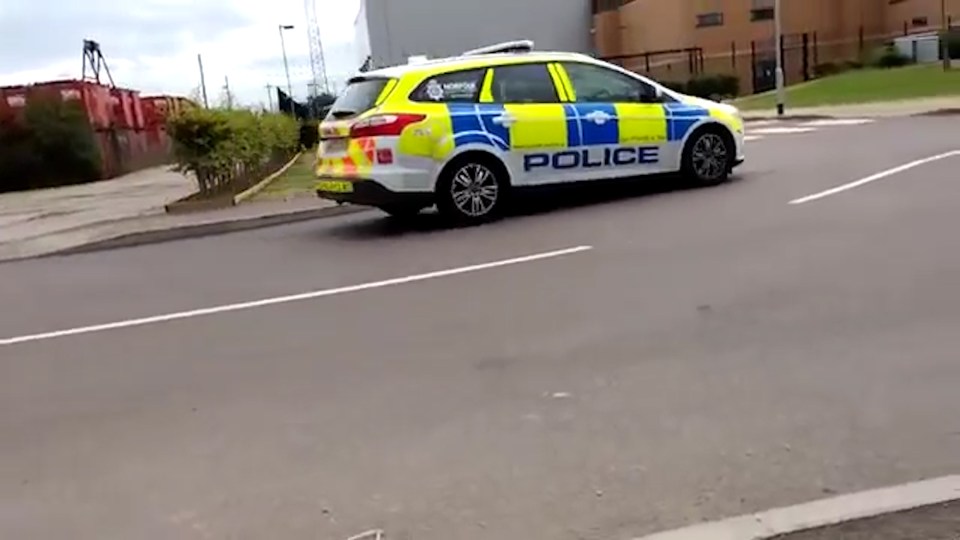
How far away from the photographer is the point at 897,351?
6.00 m

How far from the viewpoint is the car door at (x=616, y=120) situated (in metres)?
12.2

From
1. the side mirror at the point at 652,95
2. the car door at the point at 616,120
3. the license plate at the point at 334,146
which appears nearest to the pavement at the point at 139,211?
the license plate at the point at 334,146

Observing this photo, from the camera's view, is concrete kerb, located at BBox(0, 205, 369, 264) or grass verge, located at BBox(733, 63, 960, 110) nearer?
concrete kerb, located at BBox(0, 205, 369, 264)

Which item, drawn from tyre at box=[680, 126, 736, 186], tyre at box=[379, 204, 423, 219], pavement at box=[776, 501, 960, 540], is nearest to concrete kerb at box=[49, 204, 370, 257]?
tyre at box=[379, 204, 423, 219]

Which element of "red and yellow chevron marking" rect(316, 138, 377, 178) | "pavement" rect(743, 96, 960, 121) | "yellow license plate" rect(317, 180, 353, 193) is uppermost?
"red and yellow chevron marking" rect(316, 138, 377, 178)

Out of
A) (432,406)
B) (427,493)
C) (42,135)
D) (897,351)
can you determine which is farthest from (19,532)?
(42,135)

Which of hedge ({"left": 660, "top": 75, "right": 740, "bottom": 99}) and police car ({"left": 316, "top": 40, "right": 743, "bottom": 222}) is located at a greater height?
police car ({"left": 316, "top": 40, "right": 743, "bottom": 222})

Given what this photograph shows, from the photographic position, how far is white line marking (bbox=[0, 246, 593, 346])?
806 cm

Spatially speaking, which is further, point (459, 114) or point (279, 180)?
point (279, 180)

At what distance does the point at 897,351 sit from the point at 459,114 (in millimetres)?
6322

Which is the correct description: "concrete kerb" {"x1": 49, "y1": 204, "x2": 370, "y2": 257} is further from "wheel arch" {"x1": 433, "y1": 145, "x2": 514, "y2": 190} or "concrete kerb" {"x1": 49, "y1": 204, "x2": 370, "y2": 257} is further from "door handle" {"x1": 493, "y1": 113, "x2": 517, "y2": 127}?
"door handle" {"x1": 493, "y1": 113, "x2": 517, "y2": 127}

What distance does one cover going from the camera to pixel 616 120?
40.3 feet

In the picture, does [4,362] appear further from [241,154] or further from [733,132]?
[241,154]

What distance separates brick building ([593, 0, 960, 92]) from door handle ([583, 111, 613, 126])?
37.6 metres
